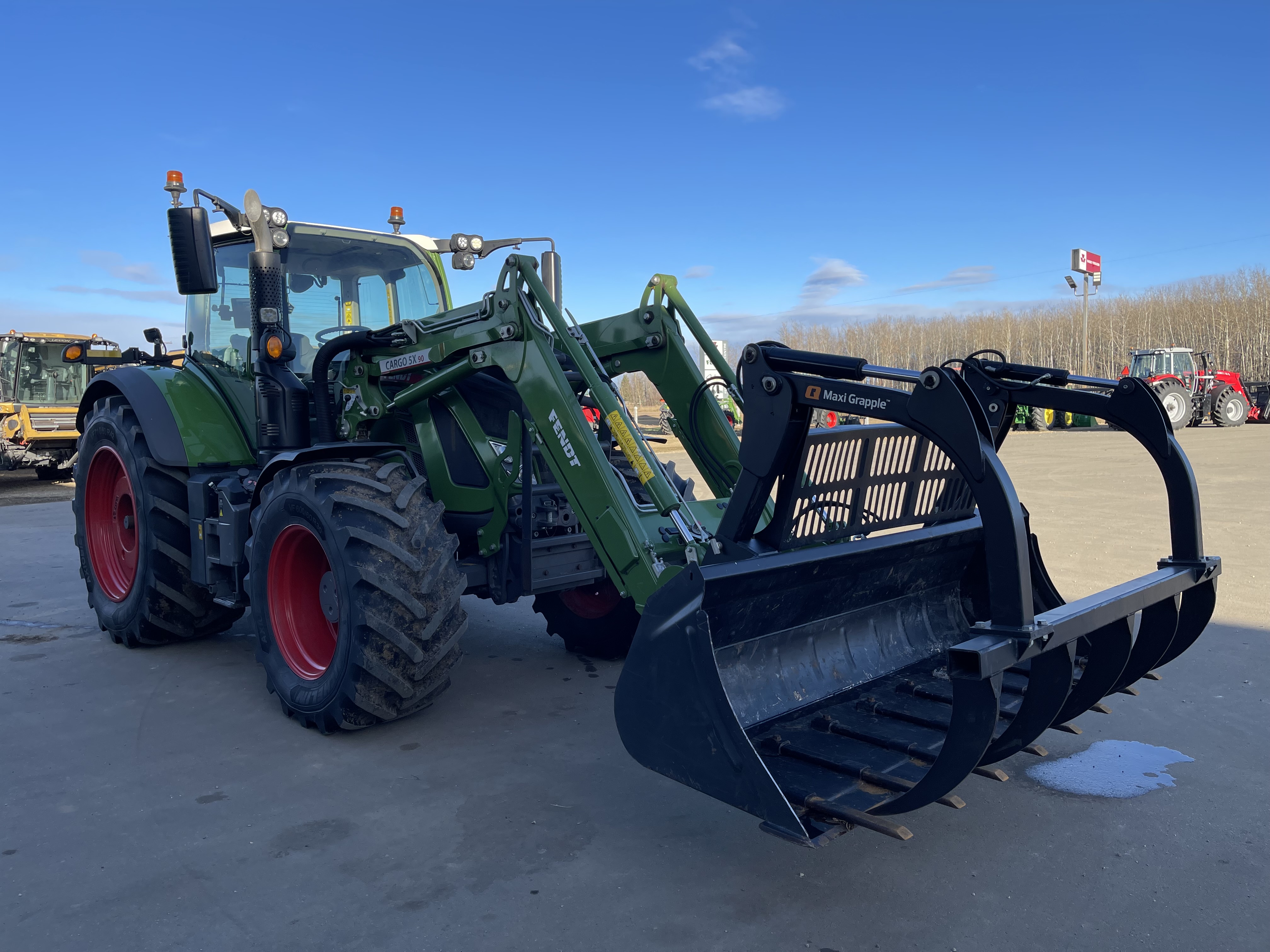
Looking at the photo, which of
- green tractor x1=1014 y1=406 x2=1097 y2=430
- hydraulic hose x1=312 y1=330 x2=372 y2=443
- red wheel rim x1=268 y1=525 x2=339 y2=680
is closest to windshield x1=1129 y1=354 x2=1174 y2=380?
green tractor x1=1014 y1=406 x2=1097 y2=430

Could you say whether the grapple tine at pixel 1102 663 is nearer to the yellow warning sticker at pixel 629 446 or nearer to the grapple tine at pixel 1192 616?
the grapple tine at pixel 1192 616

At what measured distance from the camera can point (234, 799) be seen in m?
3.69

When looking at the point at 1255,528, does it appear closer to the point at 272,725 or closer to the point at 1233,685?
the point at 1233,685

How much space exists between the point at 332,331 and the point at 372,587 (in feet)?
6.93

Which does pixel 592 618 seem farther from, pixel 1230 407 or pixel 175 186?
pixel 1230 407

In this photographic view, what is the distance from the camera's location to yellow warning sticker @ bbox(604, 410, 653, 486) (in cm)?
365

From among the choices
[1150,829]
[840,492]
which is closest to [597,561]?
[840,492]

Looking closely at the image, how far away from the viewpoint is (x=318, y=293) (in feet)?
17.9

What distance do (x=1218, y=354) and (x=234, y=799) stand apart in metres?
61.4

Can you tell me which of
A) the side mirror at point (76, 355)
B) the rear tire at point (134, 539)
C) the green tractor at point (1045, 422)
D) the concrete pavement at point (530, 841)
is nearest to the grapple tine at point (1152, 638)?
the concrete pavement at point (530, 841)

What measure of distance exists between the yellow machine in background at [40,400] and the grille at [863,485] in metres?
16.4

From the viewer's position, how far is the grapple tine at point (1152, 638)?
3416 mm

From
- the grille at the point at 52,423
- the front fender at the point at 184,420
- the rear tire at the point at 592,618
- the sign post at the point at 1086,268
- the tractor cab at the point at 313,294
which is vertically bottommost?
the rear tire at the point at 592,618

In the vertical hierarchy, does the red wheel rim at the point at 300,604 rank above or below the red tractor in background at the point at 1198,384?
below
